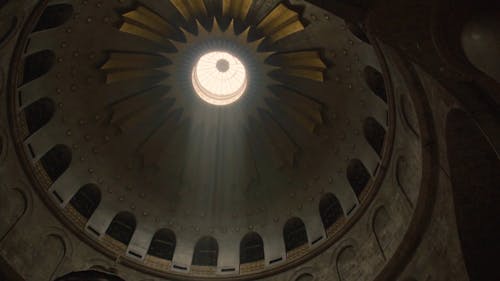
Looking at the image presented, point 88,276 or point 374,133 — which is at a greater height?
point 374,133

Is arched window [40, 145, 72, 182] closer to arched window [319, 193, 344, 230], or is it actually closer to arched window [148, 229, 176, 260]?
arched window [148, 229, 176, 260]

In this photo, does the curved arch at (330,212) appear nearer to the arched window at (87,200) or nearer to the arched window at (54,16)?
the arched window at (87,200)

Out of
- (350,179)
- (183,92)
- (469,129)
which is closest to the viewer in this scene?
(469,129)

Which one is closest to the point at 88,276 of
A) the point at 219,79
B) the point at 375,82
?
the point at 375,82

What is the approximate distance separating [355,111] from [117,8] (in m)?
8.72

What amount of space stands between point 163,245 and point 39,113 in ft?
20.9

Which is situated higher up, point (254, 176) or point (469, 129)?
point (254, 176)

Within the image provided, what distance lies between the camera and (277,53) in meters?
16.0

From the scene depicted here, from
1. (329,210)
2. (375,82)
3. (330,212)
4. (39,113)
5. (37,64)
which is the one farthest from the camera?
(329,210)

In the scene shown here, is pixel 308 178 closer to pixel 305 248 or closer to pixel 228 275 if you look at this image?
pixel 305 248

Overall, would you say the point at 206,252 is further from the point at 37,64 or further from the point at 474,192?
the point at 474,192

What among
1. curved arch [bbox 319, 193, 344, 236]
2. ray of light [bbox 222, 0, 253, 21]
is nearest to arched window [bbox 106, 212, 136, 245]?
curved arch [bbox 319, 193, 344, 236]

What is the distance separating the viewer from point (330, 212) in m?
15.3

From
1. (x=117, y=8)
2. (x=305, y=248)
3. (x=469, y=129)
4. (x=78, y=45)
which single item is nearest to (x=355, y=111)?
(x=305, y=248)
